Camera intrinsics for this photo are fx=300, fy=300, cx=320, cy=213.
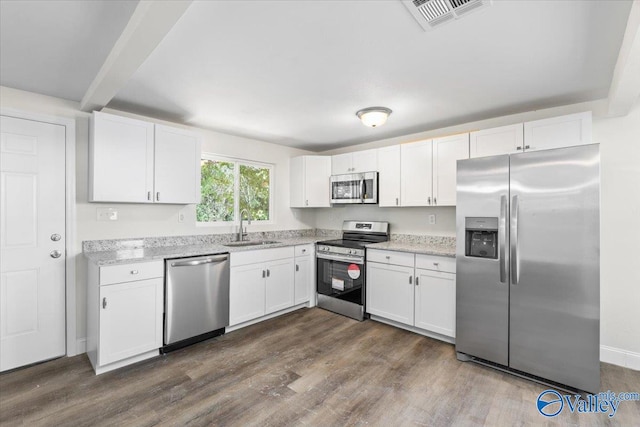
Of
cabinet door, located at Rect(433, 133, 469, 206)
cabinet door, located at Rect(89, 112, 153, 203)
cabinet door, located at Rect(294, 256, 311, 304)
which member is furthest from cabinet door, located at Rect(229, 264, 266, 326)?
cabinet door, located at Rect(433, 133, 469, 206)

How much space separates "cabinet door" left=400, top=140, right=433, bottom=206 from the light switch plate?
10.2 ft

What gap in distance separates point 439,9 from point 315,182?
3068 millimetres

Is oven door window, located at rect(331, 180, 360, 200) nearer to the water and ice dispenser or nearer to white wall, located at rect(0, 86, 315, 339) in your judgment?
white wall, located at rect(0, 86, 315, 339)

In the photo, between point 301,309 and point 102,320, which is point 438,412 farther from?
point 102,320

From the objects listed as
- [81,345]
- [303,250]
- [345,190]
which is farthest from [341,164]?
[81,345]

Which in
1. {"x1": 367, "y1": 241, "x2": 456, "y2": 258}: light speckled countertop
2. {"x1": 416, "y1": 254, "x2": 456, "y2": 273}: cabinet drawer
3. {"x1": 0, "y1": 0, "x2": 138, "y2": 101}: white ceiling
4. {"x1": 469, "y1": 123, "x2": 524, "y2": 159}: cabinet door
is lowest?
{"x1": 416, "y1": 254, "x2": 456, "y2": 273}: cabinet drawer

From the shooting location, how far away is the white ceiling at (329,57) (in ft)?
5.10

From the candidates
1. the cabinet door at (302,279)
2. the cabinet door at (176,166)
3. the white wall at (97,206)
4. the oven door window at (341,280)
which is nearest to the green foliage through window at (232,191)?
the white wall at (97,206)

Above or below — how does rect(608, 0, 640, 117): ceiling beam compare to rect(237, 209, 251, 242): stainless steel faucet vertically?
above

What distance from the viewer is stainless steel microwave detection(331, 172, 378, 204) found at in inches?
154

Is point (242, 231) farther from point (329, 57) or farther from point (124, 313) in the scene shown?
point (329, 57)

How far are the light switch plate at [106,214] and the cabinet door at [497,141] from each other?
3618 millimetres

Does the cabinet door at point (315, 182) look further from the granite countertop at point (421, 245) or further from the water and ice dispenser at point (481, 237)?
the water and ice dispenser at point (481, 237)

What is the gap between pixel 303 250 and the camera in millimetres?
3982
